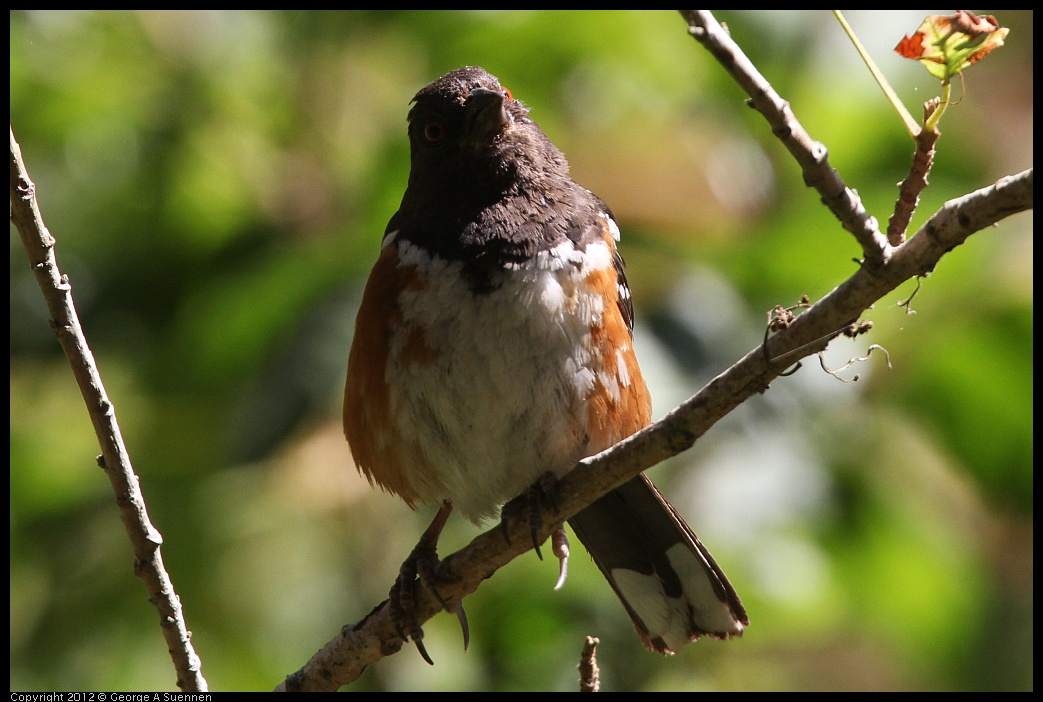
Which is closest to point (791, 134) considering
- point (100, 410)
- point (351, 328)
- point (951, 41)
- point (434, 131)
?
point (951, 41)

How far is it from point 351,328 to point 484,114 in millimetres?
1097

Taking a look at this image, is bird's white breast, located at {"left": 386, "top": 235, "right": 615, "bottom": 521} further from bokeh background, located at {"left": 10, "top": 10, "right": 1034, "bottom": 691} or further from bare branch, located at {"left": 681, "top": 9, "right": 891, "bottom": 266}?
bare branch, located at {"left": 681, "top": 9, "right": 891, "bottom": 266}

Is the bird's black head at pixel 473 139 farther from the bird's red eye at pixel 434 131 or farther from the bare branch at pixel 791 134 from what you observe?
the bare branch at pixel 791 134

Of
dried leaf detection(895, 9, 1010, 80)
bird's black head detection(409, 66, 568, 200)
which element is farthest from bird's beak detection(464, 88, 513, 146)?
dried leaf detection(895, 9, 1010, 80)

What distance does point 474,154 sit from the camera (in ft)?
9.84

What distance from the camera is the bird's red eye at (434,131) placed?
10.0 feet

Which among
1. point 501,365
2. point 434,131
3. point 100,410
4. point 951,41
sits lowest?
point 951,41

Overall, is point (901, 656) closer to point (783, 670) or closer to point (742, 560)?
point (783, 670)

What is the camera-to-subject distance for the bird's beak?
9.68 feet

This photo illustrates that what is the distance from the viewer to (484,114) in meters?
2.97

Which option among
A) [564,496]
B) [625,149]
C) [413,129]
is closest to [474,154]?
[413,129]

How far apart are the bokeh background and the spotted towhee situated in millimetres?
641

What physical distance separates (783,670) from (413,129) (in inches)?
120

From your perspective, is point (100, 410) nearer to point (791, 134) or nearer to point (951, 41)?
point (791, 134)
